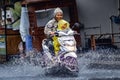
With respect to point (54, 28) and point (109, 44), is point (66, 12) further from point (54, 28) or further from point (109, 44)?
point (54, 28)

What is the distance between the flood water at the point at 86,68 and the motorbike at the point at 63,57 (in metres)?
0.17

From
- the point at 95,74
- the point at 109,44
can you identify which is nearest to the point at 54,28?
the point at 95,74

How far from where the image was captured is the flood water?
1085 centimetres

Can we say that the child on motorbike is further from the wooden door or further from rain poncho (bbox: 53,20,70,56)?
the wooden door

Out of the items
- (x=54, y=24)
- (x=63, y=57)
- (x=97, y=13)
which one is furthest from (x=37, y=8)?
(x=63, y=57)

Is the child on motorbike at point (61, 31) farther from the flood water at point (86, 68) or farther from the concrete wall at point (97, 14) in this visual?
the concrete wall at point (97, 14)

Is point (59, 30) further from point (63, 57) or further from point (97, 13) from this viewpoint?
point (97, 13)

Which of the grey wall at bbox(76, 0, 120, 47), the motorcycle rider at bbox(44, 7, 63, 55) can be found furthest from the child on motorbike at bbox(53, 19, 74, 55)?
the grey wall at bbox(76, 0, 120, 47)

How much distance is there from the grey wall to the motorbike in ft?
14.7

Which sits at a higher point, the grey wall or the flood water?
the grey wall

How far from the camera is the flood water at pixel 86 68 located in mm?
10854

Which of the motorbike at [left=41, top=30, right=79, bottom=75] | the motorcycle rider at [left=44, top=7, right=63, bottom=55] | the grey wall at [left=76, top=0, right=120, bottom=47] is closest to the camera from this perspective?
the motorbike at [left=41, top=30, right=79, bottom=75]

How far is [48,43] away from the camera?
11.6 m

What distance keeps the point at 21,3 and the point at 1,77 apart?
4.05 m
